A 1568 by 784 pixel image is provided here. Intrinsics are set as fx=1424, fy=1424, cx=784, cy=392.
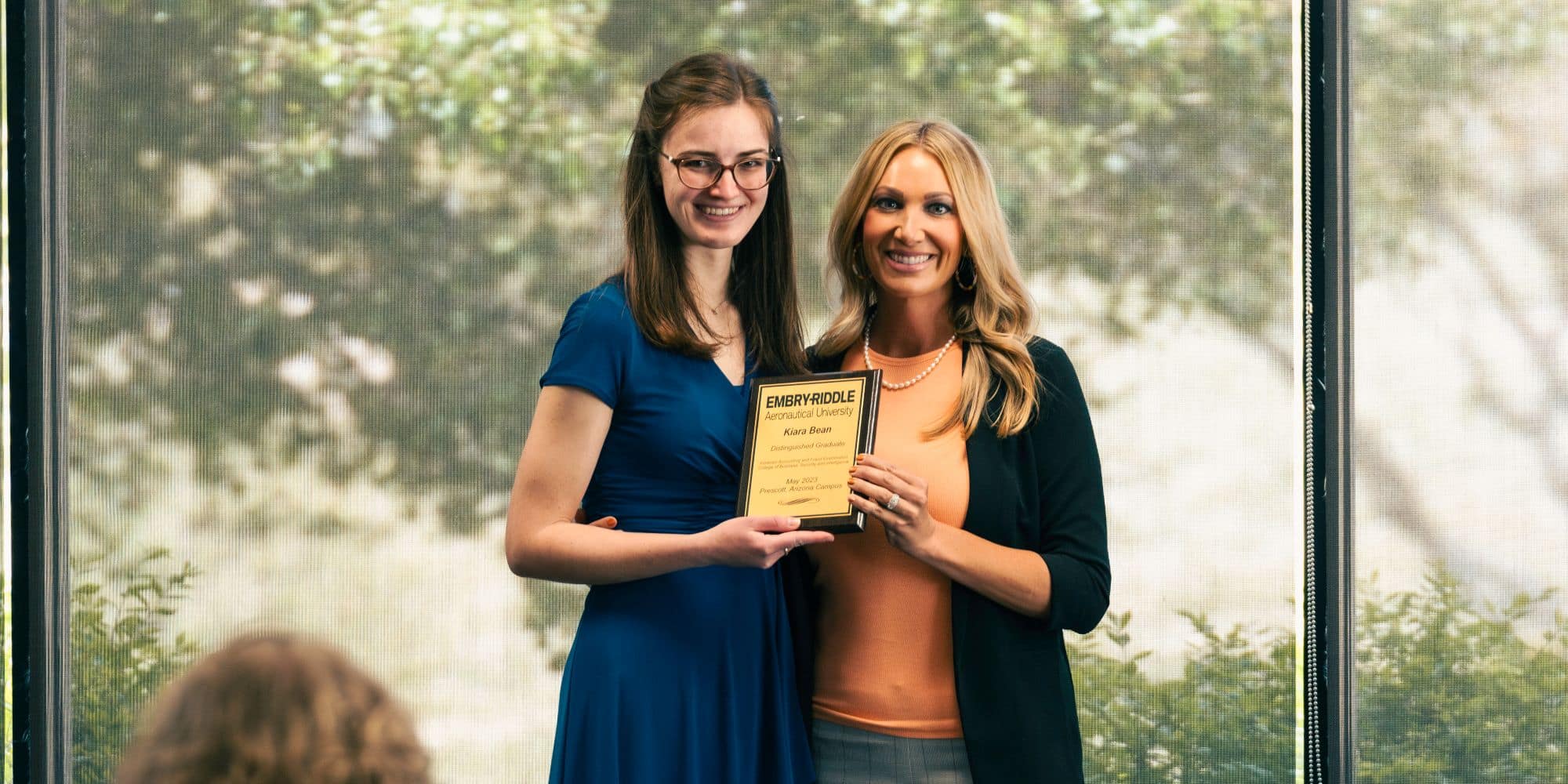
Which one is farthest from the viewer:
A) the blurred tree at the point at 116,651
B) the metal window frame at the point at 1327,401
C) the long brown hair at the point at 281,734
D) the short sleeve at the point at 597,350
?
the blurred tree at the point at 116,651

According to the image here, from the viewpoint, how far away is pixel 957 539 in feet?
6.95

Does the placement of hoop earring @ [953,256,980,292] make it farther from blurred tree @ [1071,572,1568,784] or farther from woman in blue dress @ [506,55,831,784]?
blurred tree @ [1071,572,1568,784]

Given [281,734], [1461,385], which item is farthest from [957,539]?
[1461,385]

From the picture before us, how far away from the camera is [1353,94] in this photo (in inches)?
125

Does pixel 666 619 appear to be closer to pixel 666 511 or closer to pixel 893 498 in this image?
pixel 666 511

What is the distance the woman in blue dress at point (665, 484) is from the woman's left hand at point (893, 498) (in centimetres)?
23

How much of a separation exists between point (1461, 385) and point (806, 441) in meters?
1.86

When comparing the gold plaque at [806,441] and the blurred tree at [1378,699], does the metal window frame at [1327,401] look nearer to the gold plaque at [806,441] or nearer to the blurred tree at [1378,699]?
the blurred tree at [1378,699]

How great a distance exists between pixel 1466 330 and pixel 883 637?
5.89ft

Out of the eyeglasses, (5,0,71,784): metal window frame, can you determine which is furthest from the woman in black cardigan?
(5,0,71,784): metal window frame

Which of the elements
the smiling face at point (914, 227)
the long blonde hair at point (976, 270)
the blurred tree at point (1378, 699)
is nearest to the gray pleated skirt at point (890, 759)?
the long blonde hair at point (976, 270)

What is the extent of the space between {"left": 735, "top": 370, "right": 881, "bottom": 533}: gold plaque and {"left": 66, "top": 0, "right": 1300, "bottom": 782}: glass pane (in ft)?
3.79

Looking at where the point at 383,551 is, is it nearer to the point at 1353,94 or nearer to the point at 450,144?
the point at 450,144

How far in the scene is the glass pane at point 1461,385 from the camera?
318cm
